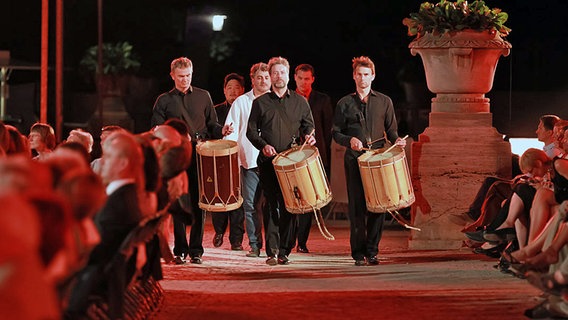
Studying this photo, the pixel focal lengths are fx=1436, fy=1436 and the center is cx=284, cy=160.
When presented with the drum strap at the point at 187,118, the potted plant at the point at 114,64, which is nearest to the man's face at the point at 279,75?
the drum strap at the point at 187,118

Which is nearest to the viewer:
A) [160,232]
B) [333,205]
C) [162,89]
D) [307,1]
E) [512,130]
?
[160,232]

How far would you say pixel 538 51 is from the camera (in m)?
32.2

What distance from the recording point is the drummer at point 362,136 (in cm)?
1302

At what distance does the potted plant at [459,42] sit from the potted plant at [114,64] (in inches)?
916

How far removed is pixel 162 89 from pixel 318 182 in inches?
1020

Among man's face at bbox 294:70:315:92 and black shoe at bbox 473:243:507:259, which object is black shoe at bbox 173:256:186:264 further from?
man's face at bbox 294:70:315:92

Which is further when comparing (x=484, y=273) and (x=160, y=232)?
(x=484, y=273)

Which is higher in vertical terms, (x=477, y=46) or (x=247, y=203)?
(x=477, y=46)

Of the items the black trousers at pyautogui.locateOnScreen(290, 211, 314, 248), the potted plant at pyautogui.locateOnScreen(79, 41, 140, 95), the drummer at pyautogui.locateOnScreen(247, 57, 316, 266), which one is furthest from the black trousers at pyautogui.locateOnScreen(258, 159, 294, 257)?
the potted plant at pyautogui.locateOnScreen(79, 41, 140, 95)

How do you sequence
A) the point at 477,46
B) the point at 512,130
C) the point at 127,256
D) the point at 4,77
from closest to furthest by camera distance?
1. the point at 127,256
2. the point at 477,46
3. the point at 512,130
4. the point at 4,77

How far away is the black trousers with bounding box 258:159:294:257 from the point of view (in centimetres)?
1306

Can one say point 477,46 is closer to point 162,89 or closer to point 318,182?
point 318,182

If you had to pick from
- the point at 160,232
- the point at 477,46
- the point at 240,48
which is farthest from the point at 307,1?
the point at 160,232

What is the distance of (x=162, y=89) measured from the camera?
126ft
